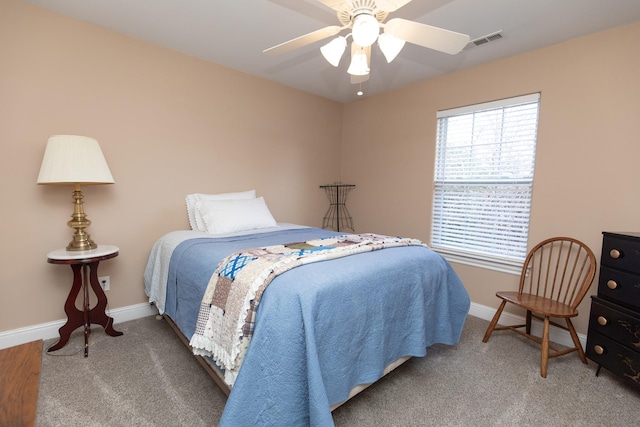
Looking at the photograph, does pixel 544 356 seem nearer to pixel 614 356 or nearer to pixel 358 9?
pixel 614 356

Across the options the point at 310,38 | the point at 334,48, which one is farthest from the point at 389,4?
the point at 310,38

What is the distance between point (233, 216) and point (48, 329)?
1560 millimetres

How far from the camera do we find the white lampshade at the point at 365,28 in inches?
54.9

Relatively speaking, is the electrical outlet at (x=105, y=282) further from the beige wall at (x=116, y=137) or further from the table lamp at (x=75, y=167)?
the table lamp at (x=75, y=167)

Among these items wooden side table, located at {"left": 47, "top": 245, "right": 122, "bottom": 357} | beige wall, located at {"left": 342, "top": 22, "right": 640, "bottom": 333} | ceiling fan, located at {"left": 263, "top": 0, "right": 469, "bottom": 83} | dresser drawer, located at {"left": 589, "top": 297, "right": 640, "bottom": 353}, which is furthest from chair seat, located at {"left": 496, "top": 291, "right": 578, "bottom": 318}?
wooden side table, located at {"left": 47, "top": 245, "right": 122, "bottom": 357}

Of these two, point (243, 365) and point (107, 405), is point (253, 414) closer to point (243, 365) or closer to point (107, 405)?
point (243, 365)

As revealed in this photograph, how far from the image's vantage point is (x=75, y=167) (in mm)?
1897

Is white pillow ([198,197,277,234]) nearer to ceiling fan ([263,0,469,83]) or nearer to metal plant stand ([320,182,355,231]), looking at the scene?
metal plant stand ([320,182,355,231])

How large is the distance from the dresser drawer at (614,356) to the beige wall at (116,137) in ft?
9.51

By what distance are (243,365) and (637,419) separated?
2.06 m

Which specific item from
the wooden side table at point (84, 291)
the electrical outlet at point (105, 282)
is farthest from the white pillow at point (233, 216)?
the electrical outlet at point (105, 282)

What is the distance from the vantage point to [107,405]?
5.14 ft

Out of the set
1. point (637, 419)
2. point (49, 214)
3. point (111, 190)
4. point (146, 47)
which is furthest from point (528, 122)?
point (49, 214)

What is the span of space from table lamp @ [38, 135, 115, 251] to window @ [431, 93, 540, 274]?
9.66ft
